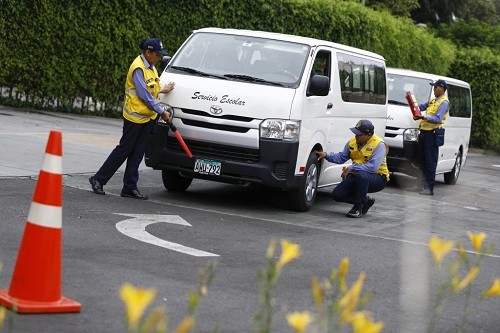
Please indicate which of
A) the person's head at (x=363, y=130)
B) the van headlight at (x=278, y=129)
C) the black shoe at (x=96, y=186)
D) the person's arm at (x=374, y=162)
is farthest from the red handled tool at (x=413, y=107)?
the black shoe at (x=96, y=186)

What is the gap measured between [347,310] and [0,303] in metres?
3.24

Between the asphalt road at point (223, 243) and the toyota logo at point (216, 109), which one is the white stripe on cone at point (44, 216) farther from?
the toyota logo at point (216, 109)

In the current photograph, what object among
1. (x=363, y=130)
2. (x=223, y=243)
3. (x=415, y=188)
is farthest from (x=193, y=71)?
(x=415, y=188)

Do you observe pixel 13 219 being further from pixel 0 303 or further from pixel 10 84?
pixel 10 84

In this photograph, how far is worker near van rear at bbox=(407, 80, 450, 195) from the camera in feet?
55.6

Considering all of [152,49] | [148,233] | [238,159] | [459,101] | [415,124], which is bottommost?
[148,233]

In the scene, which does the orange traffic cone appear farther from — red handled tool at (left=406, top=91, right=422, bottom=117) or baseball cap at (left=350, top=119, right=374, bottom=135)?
red handled tool at (left=406, top=91, right=422, bottom=117)

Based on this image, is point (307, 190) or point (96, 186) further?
point (307, 190)

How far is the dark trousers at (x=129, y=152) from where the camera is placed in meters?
12.1

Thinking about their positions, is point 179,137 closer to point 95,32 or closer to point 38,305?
point 38,305

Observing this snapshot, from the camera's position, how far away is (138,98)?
11906 mm

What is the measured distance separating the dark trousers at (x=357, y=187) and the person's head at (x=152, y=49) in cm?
275

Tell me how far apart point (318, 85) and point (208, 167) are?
1.57m

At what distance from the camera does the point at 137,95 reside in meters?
11.9
